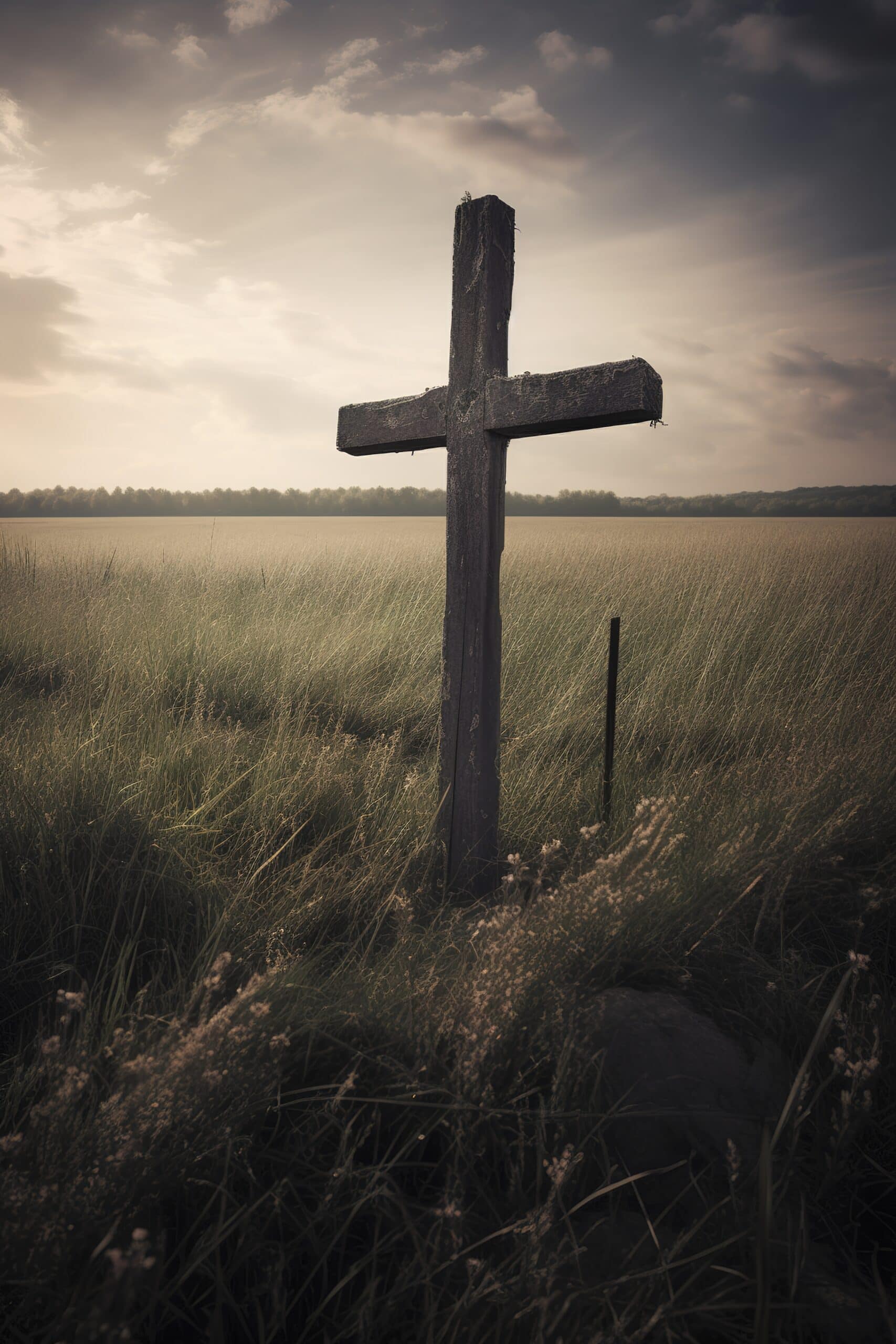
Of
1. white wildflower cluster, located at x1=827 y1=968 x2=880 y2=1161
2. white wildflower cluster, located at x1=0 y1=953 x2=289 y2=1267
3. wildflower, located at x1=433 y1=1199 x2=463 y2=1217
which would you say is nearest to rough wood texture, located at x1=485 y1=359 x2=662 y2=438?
white wildflower cluster, located at x1=827 y1=968 x2=880 y2=1161

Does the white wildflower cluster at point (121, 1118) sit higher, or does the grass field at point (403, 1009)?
the white wildflower cluster at point (121, 1118)

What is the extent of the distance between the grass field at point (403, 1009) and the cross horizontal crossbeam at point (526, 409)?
4.20ft

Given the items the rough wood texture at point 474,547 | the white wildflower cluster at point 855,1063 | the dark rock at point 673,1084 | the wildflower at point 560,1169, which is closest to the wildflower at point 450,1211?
the wildflower at point 560,1169

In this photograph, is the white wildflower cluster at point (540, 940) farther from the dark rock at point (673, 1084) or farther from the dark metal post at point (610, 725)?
the dark metal post at point (610, 725)

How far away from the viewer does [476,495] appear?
261 centimetres

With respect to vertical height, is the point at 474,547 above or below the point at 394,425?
below

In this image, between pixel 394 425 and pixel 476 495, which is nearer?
pixel 476 495

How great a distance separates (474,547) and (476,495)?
7.4 inches

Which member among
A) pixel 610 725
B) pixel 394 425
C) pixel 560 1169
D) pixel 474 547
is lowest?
pixel 560 1169

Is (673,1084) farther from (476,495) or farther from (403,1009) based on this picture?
(476,495)

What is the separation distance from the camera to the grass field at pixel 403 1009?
1143mm

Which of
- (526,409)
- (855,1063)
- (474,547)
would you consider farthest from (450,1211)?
(526,409)

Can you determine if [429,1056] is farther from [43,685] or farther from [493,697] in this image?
[43,685]

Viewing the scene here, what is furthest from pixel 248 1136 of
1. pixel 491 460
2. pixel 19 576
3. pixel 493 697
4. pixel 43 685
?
pixel 19 576
